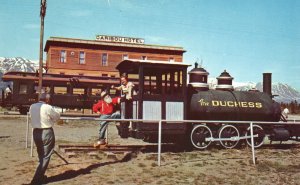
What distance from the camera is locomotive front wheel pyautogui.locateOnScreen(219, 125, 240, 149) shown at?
41.3 feet

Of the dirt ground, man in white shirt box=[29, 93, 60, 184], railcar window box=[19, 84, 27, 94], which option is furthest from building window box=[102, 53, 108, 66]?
man in white shirt box=[29, 93, 60, 184]

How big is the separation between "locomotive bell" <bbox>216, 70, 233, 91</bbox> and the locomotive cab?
300cm

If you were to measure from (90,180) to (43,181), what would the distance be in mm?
958

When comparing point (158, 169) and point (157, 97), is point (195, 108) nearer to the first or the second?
point (157, 97)

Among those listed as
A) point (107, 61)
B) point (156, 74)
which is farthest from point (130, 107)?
point (107, 61)

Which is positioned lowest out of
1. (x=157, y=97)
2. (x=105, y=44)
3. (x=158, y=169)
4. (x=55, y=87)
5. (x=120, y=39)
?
(x=158, y=169)

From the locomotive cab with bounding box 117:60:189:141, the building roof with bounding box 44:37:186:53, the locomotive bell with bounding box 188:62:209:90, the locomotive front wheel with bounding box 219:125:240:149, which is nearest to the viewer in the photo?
the locomotive cab with bounding box 117:60:189:141

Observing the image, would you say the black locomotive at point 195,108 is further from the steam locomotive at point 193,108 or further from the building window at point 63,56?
the building window at point 63,56

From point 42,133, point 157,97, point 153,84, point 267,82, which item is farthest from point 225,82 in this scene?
point 42,133

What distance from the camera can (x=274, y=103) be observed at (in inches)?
557

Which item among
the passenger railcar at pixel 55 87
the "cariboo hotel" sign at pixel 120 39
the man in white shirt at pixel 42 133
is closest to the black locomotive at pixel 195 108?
the man in white shirt at pixel 42 133

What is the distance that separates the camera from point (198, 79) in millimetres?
13531

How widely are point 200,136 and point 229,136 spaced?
48.9 inches

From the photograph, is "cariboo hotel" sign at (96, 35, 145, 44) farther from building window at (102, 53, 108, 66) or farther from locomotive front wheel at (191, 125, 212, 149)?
locomotive front wheel at (191, 125, 212, 149)
